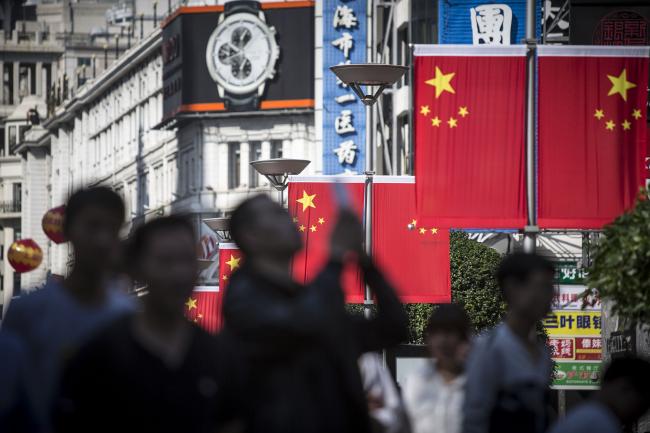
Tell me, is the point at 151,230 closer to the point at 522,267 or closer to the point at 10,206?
the point at 522,267

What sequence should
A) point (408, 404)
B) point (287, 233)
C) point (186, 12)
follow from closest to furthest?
point (287, 233)
point (408, 404)
point (186, 12)

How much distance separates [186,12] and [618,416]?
2776 inches

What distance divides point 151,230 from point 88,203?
1.76 feet

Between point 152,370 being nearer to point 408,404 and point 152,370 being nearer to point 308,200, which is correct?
point 408,404

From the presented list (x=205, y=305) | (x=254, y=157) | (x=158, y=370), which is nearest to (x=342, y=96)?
(x=254, y=157)

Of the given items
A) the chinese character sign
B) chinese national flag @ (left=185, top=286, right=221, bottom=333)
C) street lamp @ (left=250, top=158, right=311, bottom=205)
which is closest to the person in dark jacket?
street lamp @ (left=250, top=158, right=311, bottom=205)

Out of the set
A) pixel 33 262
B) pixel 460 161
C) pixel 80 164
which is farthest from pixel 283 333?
pixel 80 164

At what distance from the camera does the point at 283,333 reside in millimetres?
6219

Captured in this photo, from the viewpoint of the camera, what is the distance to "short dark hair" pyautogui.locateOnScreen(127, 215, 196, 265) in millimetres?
6188

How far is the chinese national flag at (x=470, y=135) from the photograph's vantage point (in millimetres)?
17203

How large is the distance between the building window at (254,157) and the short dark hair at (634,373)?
229 ft

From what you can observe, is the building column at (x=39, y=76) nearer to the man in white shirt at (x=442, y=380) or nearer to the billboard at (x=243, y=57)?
the billboard at (x=243, y=57)

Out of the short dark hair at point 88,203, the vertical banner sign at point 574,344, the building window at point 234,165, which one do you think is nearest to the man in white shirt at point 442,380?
the short dark hair at point 88,203

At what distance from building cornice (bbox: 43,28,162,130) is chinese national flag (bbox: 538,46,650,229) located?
66.3m
